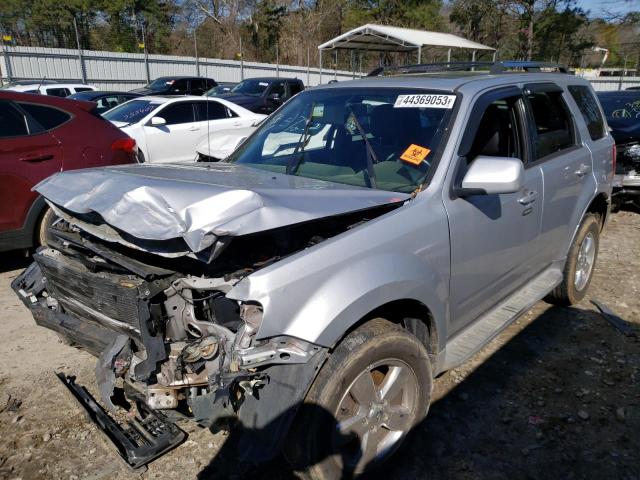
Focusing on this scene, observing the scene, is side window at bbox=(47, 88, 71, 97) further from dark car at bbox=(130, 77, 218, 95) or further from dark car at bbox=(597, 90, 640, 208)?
dark car at bbox=(597, 90, 640, 208)

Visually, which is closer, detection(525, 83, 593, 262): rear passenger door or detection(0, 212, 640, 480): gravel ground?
detection(0, 212, 640, 480): gravel ground

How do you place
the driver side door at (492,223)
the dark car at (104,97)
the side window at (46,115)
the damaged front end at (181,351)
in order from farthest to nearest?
the dark car at (104,97) < the side window at (46,115) < the driver side door at (492,223) < the damaged front end at (181,351)

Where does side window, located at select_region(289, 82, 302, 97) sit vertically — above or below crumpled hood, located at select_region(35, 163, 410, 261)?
above

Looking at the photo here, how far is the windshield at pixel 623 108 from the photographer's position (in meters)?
8.20

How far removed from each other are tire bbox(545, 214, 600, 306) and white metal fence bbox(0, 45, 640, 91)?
15078 mm

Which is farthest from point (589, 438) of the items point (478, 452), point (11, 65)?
point (11, 65)

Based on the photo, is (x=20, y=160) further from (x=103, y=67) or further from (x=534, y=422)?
(x=103, y=67)

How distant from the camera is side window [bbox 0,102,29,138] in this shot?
521cm

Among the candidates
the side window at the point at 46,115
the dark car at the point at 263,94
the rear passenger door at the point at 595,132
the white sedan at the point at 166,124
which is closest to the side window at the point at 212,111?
the white sedan at the point at 166,124

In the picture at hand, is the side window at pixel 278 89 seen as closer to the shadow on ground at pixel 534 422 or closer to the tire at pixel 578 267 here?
the tire at pixel 578 267

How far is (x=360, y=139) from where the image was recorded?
3.26m

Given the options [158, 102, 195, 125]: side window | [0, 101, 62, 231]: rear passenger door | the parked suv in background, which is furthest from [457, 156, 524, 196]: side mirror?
the parked suv in background

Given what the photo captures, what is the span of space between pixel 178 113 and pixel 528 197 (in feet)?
27.5

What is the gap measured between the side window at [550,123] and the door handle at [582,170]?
0.63ft
